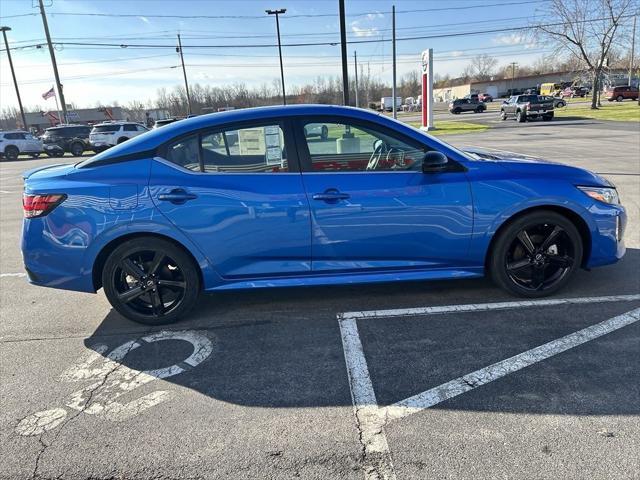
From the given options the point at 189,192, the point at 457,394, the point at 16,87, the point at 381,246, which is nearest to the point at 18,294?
the point at 189,192

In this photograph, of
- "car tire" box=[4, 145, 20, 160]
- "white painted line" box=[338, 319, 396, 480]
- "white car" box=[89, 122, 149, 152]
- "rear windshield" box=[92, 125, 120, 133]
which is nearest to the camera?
"white painted line" box=[338, 319, 396, 480]

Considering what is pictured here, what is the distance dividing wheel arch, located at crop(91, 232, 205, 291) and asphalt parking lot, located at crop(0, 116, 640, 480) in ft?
1.46

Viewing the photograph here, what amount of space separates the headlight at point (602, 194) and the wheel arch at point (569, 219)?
21 cm

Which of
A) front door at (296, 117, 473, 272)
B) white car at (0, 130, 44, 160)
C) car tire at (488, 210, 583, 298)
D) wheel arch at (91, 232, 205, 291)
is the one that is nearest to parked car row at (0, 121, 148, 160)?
white car at (0, 130, 44, 160)

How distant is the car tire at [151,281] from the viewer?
11.9ft

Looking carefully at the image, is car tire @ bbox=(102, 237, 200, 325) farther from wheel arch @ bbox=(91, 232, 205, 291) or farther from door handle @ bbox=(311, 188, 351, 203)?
door handle @ bbox=(311, 188, 351, 203)

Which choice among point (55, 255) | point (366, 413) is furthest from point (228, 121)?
point (366, 413)

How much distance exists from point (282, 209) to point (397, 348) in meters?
1.33

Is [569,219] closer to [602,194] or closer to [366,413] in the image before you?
[602,194]

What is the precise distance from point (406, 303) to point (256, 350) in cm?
140

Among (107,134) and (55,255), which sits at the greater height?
(107,134)

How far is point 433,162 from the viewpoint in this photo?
3553 millimetres

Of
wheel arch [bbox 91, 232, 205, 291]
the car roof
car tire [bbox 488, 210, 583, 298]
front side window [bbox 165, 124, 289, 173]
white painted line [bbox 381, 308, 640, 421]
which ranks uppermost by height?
the car roof

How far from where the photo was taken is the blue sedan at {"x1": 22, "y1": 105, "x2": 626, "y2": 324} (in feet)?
11.6
